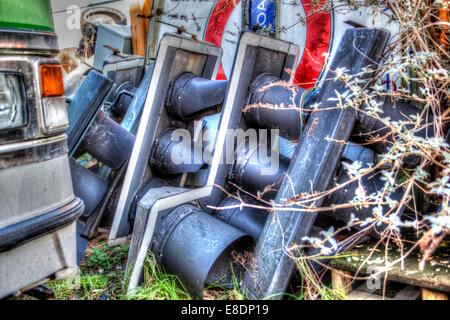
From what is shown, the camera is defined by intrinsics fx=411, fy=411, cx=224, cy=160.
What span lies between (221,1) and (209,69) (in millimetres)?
2377

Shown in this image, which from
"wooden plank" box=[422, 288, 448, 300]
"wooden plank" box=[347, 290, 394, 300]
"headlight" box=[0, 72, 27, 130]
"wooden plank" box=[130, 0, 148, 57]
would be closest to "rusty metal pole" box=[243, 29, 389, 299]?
"wooden plank" box=[347, 290, 394, 300]

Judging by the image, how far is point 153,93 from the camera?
3.11 m

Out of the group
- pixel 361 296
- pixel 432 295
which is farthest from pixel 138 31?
pixel 432 295

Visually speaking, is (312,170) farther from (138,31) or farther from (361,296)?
(138,31)

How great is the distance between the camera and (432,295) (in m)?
1.64

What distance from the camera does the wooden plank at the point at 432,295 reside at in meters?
1.62

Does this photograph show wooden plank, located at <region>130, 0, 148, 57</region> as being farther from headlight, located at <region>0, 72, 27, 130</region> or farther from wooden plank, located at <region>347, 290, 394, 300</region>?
wooden plank, located at <region>347, 290, 394, 300</region>

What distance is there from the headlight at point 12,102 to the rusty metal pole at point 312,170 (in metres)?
1.24

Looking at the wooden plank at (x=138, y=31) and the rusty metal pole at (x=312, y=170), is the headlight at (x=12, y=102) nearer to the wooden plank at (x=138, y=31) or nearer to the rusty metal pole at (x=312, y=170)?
the rusty metal pole at (x=312, y=170)

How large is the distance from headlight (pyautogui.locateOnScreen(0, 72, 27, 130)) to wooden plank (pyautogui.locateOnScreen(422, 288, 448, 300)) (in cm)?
173

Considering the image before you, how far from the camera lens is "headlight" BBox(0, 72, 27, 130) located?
1537 mm

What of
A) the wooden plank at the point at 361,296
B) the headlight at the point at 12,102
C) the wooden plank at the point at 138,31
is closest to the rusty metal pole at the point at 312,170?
the wooden plank at the point at 361,296

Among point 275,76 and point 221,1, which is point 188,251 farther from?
point 221,1
